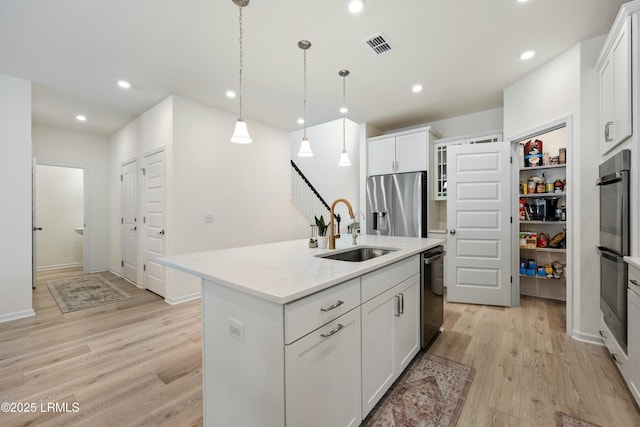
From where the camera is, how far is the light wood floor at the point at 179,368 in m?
1.65

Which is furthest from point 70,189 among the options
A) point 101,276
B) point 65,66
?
point 65,66

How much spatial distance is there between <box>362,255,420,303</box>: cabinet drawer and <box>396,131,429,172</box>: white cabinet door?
2404 millimetres

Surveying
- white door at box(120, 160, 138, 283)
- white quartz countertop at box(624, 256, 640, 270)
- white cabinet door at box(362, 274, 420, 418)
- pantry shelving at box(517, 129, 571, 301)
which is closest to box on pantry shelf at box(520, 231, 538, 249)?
pantry shelving at box(517, 129, 571, 301)

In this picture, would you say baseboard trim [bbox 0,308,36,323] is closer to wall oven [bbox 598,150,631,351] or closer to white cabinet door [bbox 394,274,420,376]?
white cabinet door [bbox 394,274,420,376]

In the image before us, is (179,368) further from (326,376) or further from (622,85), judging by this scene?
(622,85)

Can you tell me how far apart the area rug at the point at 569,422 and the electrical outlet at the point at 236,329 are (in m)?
1.87

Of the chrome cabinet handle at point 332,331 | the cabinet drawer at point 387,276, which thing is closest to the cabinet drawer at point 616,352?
the cabinet drawer at point 387,276

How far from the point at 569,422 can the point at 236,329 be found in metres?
1.98

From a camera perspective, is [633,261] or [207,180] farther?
[207,180]

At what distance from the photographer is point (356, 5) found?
2.00 metres

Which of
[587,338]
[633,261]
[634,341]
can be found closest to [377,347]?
[634,341]

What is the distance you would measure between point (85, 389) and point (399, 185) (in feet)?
13.5

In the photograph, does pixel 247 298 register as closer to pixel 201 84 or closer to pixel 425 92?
pixel 201 84

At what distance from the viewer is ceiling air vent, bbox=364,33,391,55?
2428 mm
